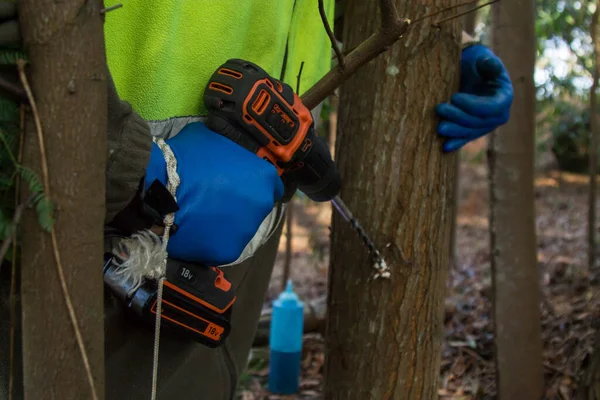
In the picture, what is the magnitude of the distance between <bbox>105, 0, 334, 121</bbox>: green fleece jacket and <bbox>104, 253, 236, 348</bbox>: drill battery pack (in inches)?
15.0

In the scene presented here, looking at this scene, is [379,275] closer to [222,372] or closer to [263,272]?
[263,272]

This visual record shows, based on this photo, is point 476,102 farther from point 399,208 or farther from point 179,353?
point 179,353

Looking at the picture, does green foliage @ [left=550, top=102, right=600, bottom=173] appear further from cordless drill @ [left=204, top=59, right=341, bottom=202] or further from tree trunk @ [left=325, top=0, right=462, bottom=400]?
cordless drill @ [left=204, top=59, right=341, bottom=202]

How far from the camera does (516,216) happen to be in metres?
3.20

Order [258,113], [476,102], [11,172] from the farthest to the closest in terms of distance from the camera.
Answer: [476,102]
[258,113]
[11,172]

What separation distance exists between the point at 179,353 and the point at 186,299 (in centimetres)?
26

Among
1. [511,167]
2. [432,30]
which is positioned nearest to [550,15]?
[511,167]

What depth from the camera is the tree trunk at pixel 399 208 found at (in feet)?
6.30

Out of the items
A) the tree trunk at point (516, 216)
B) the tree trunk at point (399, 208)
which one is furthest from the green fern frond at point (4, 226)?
the tree trunk at point (516, 216)

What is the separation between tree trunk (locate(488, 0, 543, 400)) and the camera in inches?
123

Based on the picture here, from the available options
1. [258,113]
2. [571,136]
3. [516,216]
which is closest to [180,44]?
[258,113]

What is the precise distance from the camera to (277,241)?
201cm

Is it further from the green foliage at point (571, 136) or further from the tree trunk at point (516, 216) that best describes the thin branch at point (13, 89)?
the green foliage at point (571, 136)

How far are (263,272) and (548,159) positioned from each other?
1035 centimetres
